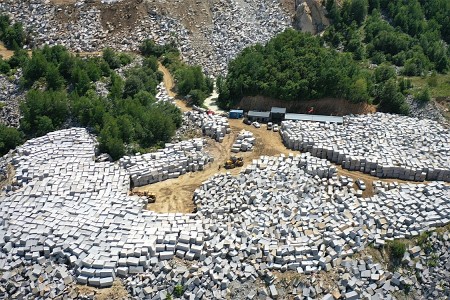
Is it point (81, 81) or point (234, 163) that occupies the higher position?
point (81, 81)

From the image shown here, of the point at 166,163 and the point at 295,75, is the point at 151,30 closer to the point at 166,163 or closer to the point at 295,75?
the point at 295,75

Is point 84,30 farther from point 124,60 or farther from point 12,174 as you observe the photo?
point 12,174

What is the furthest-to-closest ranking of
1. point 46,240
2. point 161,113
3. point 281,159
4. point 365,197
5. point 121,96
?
point 121,96 → point 161,113 → point 281,159 → point 365,197 → point 46,240

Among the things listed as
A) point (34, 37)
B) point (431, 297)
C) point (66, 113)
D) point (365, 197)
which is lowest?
point (431, 297)

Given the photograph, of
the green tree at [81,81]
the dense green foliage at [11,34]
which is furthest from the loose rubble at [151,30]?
the green tree at [81,81]

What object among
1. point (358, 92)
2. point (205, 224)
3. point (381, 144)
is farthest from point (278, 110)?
point (205, 224)

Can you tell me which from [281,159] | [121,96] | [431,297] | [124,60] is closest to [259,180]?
[281,159]

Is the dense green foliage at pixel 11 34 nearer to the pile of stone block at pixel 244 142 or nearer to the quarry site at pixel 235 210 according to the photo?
A: the quarry site at pixel 235 210
